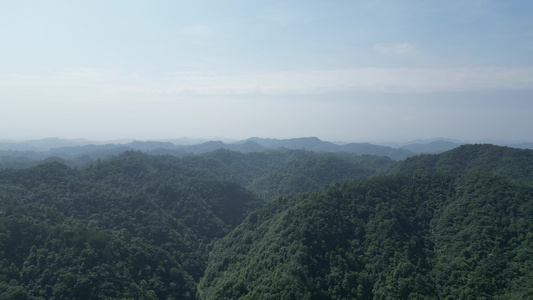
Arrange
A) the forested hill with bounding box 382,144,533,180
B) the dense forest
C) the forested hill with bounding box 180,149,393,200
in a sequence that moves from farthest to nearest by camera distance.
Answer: the forested hill with bounding box 180,149,393,200 → the forested hill with bounding box 382,144,533,180 → the dense forest

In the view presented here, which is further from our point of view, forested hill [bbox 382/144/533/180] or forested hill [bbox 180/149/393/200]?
forested hill [bbox 180/149/393/200]

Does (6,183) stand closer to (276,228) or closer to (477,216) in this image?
(276,228)

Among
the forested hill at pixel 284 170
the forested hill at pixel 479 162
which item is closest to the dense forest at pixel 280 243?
the forested hill at pixel 479 162

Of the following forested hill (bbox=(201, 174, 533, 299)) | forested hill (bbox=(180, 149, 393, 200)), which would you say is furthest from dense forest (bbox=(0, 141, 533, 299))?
forested hill (bbox=(180, 149, 393, 200))

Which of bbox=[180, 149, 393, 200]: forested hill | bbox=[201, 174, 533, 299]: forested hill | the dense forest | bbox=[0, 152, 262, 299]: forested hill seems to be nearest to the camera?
bbox=[201, 174, 533, 299]: forested hill

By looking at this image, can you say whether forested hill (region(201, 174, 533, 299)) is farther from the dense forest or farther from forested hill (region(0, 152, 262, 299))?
forested hill (region(0, 152, 262, 299))

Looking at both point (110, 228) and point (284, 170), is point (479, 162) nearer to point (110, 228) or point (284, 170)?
point (284, 170)

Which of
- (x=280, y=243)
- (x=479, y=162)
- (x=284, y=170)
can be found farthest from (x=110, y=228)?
(x=479, y=162)
